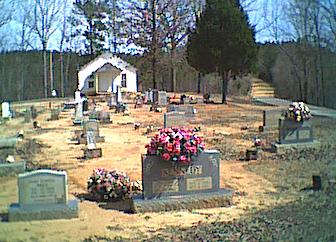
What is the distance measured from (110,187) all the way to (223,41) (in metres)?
15.7

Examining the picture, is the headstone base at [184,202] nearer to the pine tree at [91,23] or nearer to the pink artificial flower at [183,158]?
the pink artificial flower at [183,158]

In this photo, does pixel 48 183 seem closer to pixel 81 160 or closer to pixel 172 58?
pixel 81 160

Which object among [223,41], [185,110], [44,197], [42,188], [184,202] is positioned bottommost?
[184,202]

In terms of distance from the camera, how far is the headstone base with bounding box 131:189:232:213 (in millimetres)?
6457

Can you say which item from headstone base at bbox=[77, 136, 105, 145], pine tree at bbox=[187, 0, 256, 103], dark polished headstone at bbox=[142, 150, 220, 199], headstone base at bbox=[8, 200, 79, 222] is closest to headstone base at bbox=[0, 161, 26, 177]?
headstone base at bbox=[8, 200, 79, 222]

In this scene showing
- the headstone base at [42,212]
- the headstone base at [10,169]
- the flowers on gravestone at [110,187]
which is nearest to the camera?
the headstone base at [42,212]

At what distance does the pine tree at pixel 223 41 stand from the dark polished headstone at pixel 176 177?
1546 centimetres

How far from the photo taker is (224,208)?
651cm

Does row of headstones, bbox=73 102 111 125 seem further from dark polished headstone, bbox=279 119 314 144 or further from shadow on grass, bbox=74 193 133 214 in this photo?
shadow on grass, bbox=74 193 133 214

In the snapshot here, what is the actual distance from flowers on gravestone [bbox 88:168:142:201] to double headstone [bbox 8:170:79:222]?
805 millimetres

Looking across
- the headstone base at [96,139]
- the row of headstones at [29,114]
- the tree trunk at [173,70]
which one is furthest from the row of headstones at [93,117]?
the tree trunk at [173,70]

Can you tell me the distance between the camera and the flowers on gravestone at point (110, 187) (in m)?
7.18

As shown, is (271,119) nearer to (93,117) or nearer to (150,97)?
(93,117)

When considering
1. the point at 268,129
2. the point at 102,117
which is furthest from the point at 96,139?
the point at 268,129
